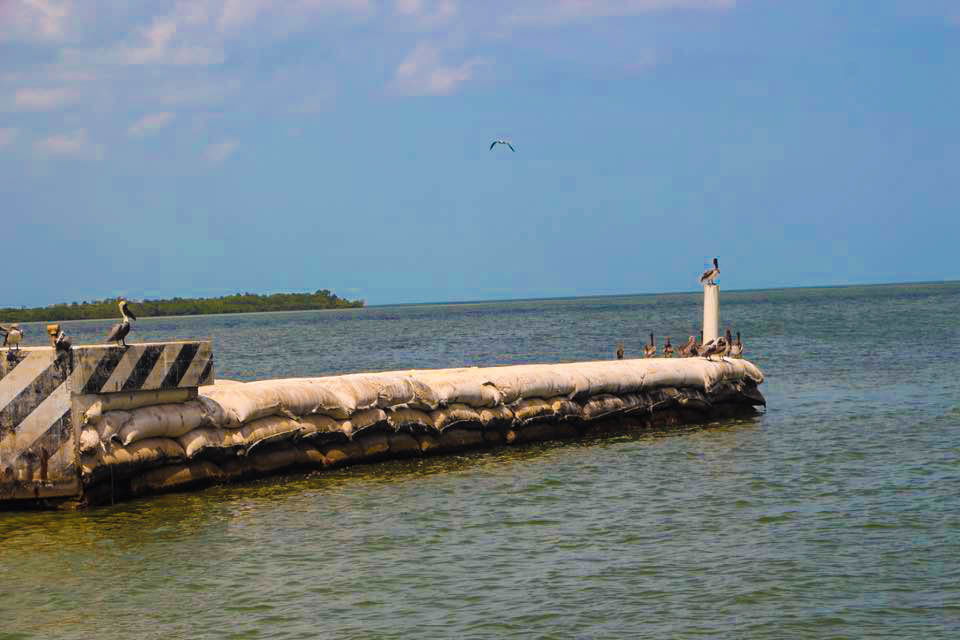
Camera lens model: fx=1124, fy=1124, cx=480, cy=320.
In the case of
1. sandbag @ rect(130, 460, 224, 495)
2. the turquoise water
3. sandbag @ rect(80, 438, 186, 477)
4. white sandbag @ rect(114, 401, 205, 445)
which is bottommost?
the turquoise water

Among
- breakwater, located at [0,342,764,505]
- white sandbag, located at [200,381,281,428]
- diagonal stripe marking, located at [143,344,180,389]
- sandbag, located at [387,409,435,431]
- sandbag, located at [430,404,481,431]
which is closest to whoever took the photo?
breakwater, located at [0,342,764,505]

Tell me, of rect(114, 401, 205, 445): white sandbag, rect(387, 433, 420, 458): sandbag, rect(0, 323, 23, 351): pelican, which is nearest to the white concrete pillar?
rect(387, 433, 420, 458): sandbag

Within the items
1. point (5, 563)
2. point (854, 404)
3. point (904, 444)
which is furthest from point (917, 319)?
point (5, 563)

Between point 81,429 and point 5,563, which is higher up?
point 81,429

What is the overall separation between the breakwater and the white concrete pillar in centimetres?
416

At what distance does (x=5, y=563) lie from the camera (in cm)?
1141

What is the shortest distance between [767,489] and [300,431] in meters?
6.31

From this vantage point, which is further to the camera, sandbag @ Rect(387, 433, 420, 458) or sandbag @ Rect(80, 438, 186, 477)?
sandbag @ Rect(387, 433, 420, 458)

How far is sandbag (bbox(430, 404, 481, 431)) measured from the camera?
17.3 metres

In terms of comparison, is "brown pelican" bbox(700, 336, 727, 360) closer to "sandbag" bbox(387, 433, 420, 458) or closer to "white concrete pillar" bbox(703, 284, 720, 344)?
"white concrete pillar" bbox(703, 284, 720, 344)

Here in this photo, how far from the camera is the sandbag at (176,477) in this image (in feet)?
46.1

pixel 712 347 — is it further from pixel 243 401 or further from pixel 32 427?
pixel 32 427

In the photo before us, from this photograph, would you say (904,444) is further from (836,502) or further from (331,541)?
(331,541)

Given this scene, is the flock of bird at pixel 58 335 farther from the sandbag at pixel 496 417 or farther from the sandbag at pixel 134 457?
the sandbag at pixel 496 417
